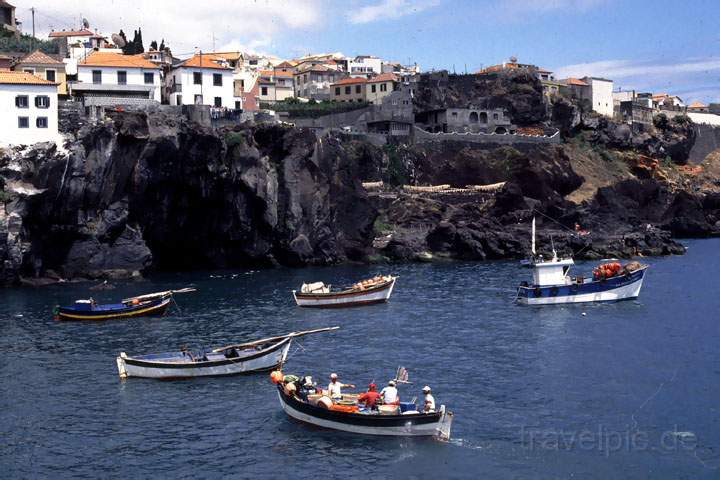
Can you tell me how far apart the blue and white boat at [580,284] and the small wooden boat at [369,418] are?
112ft

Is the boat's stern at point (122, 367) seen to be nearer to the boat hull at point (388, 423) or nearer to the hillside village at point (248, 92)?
the boat hull at point (388, 423)

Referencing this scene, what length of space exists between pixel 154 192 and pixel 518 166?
60967 millimetres

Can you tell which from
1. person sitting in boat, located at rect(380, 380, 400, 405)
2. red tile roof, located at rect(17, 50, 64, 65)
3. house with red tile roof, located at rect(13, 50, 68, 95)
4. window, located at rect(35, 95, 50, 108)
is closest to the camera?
person sitting in boat, located at rect(380, 380, 400, 405)

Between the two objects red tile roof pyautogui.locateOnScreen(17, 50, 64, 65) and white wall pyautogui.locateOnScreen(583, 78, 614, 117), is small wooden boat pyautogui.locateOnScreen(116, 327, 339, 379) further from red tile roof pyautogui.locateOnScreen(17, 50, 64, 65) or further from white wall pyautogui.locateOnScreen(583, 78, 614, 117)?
white wall pyautogui.locateOnScreen(583, 78, 614, 117)

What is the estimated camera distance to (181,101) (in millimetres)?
102375

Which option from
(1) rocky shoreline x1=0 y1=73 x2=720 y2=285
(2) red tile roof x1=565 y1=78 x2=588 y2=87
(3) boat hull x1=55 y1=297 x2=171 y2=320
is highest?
(2) red tile roof x1=565 y1=78 x2=588 y2=87

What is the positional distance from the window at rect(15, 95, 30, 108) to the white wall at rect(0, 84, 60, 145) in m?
0.22

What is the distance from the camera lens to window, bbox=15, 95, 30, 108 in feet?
263

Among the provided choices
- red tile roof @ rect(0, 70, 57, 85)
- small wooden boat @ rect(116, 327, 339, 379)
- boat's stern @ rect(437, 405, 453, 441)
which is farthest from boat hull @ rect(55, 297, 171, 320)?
boat's stern @ rect(437, 405, 453, 441)

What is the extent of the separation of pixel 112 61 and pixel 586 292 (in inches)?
2464

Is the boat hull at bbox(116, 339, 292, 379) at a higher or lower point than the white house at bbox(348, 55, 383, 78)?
lower

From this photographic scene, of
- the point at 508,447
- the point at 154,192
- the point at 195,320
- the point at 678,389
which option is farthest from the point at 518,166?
the point at 508,447

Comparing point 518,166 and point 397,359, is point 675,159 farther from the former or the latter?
point 397,359

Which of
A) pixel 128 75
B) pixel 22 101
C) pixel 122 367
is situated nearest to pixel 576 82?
pixel 128 75
